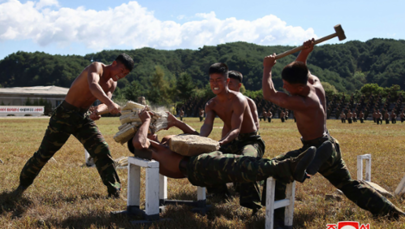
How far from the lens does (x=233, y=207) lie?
445 cm

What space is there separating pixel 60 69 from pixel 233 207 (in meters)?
127

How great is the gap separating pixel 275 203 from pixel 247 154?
3.52ft

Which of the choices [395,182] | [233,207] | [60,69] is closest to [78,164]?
[233,207]

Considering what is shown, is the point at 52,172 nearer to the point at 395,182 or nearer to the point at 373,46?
the point at 395,182

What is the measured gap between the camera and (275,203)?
10.4ft

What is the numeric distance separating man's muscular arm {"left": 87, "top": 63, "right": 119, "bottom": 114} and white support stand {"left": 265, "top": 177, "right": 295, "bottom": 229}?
2.06 m

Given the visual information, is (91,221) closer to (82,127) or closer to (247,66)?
(82,127)

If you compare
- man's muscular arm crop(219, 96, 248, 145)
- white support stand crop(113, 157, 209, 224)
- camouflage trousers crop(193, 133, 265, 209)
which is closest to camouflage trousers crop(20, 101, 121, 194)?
white support stand crop(113, 157, 209, 224)

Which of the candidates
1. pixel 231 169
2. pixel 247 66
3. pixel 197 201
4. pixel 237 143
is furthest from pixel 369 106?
pixel 247 66

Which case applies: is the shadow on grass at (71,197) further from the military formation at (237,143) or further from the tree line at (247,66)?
the tree line at (247,66)

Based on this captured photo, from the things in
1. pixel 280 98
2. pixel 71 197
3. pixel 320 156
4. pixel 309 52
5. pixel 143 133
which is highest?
pixel 309 52

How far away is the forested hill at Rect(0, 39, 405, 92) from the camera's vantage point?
4729 inches

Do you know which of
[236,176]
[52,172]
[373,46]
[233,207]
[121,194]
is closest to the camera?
[236,176]

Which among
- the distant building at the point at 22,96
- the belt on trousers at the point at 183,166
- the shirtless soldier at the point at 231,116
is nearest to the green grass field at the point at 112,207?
the belt on trousers at the point at 183,166
